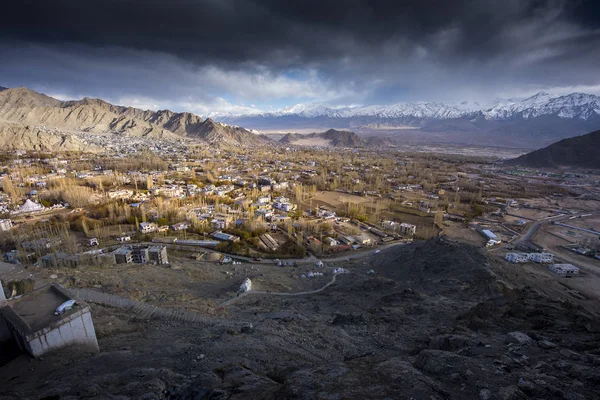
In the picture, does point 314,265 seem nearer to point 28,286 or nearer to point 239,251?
point 239,251

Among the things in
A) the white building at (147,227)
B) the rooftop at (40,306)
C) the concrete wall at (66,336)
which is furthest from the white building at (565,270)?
the white building at (147,227)

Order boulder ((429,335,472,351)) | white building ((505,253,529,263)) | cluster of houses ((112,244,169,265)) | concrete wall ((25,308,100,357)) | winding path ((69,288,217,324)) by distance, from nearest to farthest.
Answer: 1. concrete wall ((25,308,100,357))
2. boulder ((429,335,472,351))
3. winding path ((69,288,217,324))
4. cluster of houses ((112,244,169,265))
5. white building ((505,253,529,263))

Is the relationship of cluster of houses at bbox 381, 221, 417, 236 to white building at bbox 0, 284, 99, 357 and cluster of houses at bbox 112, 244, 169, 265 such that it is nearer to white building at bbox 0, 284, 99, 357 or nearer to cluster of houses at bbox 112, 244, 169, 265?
cluster of houses at bbox 112, 244, 169, 265

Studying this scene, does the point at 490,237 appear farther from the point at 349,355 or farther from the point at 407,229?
the point at 349,355

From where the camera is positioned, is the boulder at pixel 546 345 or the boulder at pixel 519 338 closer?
the boulder at pixel 546 345

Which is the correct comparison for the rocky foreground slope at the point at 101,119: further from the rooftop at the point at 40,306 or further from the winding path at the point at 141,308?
the rooftop at the point at 40,306

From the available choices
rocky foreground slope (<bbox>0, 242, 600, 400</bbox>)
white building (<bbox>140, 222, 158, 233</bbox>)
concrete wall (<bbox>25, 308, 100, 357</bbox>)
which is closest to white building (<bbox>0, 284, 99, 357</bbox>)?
concrete wall (<bbox>25, 308, 100, 357</bbox>)

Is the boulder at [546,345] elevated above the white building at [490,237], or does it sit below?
above

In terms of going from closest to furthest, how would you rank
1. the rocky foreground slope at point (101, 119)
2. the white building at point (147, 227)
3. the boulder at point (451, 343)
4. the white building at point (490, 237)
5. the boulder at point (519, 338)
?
the boulder at point (519, 338)
the boulder at point (451, 343)
the white building at point (490, 237)
the white building at point (147, 227)
the rocky foreground slope at point (101, 119)
